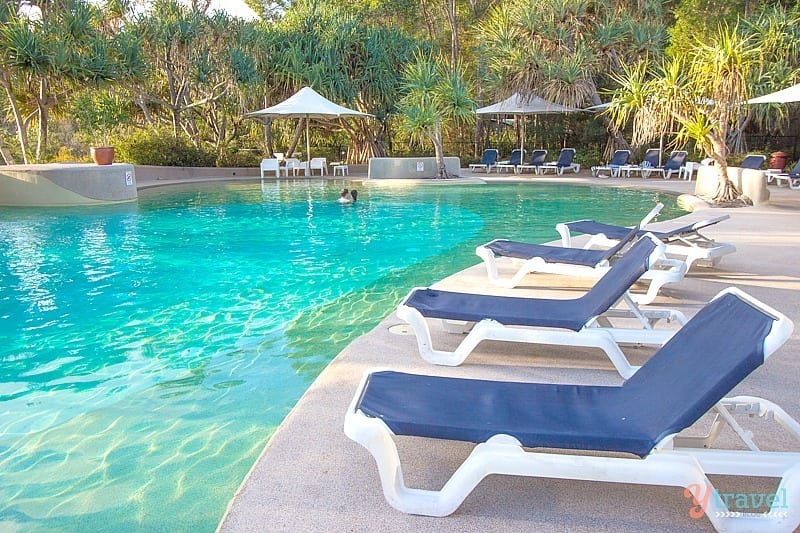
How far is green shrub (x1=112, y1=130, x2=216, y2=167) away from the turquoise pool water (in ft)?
31.6

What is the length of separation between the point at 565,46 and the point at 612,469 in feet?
72.9

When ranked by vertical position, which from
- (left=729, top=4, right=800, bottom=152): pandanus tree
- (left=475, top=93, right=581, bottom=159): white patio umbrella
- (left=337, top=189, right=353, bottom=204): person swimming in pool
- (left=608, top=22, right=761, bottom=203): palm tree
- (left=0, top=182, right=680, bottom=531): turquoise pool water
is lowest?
(left=0, top=182, right=680, bottom=531): turquoise pool water

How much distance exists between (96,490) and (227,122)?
26.7 meters

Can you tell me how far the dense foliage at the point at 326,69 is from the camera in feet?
61.2

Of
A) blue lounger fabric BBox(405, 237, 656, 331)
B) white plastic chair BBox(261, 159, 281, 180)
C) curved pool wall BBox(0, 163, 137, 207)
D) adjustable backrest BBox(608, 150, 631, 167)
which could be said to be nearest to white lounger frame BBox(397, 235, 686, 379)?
blue lounger fabric BBox(405, 237, 656, 331)

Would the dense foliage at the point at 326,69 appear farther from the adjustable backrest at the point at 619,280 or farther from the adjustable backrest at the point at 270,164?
the adjustable backrest at the point at 619,280

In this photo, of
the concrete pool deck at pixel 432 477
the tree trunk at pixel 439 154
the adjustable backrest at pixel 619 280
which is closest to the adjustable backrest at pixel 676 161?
the tree trunk at pixel 439 154

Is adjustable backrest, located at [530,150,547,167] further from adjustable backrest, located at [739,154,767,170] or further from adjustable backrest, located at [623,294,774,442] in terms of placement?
adjustable backrest, located at [623,294,774,442]

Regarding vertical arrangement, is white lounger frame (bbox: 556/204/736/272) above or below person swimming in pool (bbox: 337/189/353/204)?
below

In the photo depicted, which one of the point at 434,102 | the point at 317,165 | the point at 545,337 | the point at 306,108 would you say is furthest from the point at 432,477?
the point at 317,165

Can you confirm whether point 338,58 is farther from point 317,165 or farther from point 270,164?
point 270,164

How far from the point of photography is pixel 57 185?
13.9m

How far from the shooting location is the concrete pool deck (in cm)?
217

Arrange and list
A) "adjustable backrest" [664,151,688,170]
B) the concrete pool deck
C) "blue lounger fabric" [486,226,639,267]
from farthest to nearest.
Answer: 1. "adjustable backrest" [664,151,688,170]
2. "blue lounger fabric" [486,226,639,267]
3. the concrete pool deck
